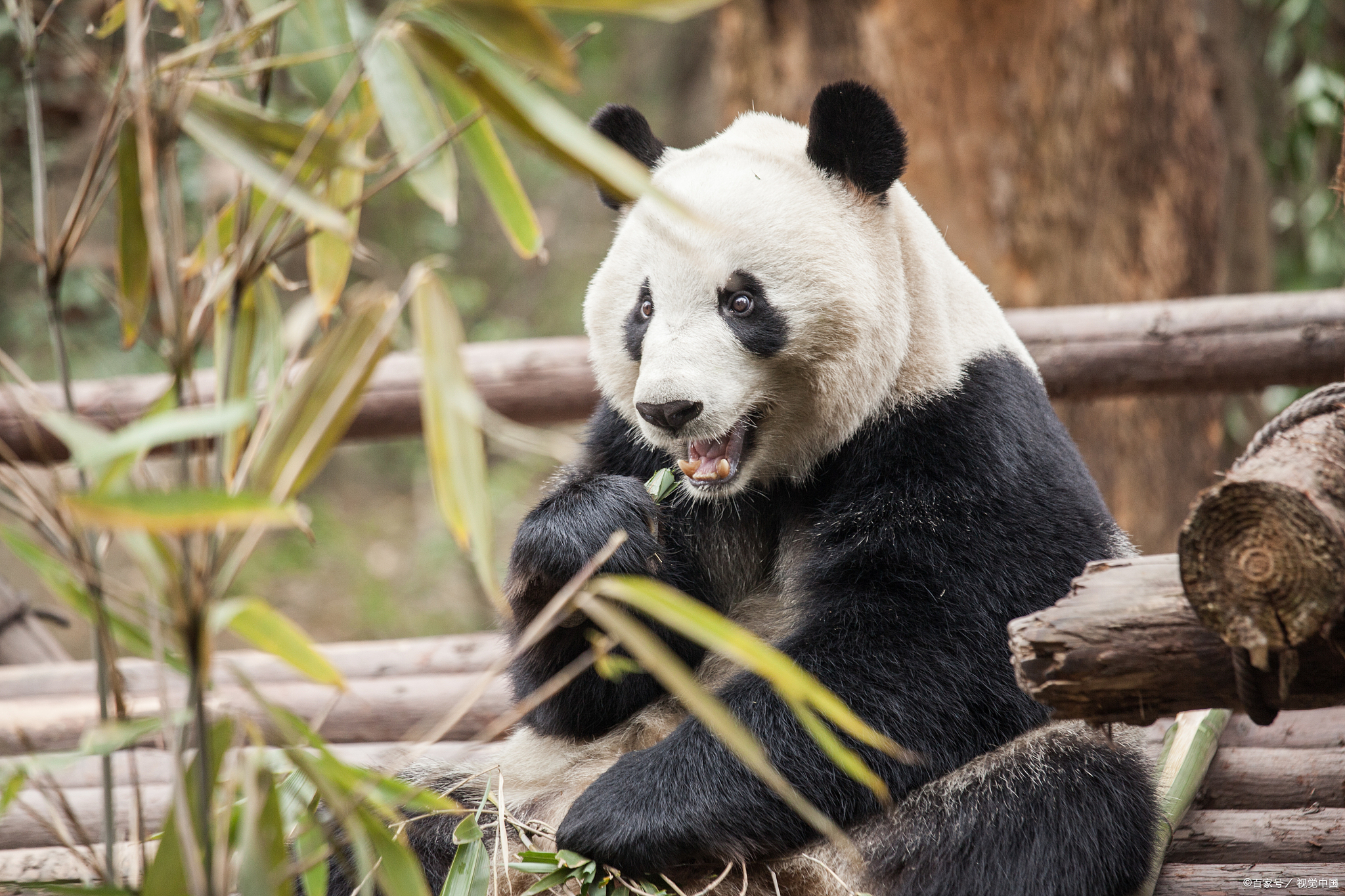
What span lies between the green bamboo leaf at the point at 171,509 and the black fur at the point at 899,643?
1.11m

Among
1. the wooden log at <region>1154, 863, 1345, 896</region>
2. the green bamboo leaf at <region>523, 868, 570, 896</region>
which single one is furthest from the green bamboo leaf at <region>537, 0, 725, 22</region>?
the wooden log at <region>1154, 863, 1345, 896</region>

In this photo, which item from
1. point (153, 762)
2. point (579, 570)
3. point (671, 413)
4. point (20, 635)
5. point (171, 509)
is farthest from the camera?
point (20, 635)

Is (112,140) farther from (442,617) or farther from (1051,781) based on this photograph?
(442,617)

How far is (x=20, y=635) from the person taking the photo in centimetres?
397

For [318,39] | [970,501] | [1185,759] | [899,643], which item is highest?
[318,39]

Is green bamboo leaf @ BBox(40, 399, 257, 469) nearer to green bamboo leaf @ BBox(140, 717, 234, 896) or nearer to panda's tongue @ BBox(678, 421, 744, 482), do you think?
green bamboo leaf @ BBox(140, 717, 234, 896)

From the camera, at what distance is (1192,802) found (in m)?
2.42

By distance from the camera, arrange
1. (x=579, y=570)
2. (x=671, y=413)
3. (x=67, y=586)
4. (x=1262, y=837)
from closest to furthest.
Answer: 1. (x=67, y=586)
2. (x=671, y=413)
3. (x=579, y=570)
4. (x=1262, y=837)

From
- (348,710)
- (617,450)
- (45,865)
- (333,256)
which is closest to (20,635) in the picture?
(348,710)

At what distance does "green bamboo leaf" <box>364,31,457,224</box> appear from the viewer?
1365 millimetres

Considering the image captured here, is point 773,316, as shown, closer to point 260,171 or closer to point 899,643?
point 899,643

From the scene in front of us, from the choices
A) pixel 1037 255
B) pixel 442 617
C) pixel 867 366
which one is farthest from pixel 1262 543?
pixel 442 617

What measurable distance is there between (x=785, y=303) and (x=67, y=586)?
132cm

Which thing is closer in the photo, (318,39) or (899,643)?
(318,39)
